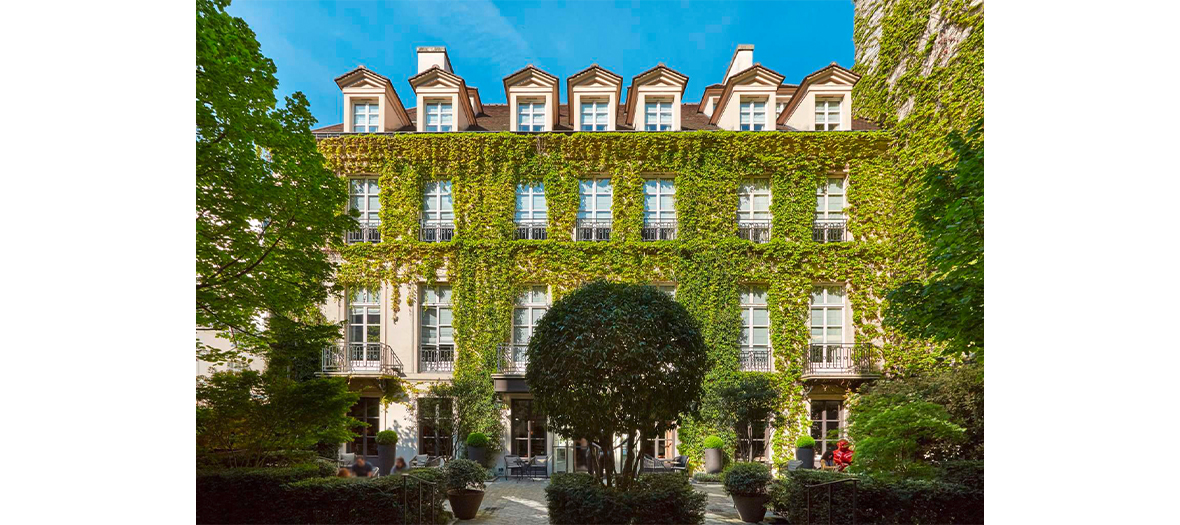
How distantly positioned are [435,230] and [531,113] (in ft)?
15.6

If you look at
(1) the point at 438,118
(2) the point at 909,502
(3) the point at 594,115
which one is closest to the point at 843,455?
(2) the point at 909,502

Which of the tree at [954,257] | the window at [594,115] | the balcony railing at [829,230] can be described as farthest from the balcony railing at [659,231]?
the tree at [954,257]

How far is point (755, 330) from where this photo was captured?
16.0m

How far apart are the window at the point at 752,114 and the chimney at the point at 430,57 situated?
9971 millimetres

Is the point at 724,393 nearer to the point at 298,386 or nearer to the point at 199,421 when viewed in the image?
the point at 298,386

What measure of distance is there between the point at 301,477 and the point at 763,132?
14521 millimetres

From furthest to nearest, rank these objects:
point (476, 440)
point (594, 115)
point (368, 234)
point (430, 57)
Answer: point (430, 57)
point (594, 115)
point (368, 234)
point (476, 440)

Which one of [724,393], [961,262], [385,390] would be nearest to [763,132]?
[724,393]

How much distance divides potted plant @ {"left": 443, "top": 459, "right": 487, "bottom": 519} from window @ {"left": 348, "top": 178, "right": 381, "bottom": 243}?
935 cm

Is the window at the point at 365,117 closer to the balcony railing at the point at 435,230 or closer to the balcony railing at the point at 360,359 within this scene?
the balcony railing at the point at 435,230

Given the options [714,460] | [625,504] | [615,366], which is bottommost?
[714,460]

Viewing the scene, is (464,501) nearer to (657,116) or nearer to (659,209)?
(659,209)

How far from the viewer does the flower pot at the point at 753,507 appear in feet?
30.3
